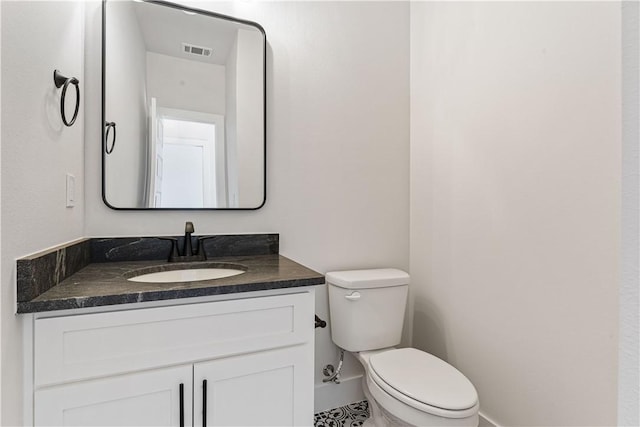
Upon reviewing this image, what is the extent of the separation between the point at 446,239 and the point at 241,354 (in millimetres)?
1191

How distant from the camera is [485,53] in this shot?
1523 mm

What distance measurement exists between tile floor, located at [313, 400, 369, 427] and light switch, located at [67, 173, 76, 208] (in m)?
1.41

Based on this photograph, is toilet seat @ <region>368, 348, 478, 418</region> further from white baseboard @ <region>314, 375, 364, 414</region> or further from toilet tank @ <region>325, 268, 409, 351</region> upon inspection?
white baseboard @ <region>314, 375, 364, 414</region>

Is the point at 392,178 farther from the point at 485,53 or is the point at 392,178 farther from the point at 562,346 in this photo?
the point at 562,346

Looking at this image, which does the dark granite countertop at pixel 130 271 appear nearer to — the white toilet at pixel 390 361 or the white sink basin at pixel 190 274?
the white sink basin at pixel 190 274

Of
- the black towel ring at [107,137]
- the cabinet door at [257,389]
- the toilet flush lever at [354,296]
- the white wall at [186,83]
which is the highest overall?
the white wall at [186,83]

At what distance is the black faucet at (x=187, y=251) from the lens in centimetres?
140

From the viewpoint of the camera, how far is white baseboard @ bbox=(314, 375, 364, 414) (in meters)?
1.72

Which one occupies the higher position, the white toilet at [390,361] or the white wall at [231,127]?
the white wall at [231,127]

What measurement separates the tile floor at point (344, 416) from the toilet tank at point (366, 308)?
38 cm

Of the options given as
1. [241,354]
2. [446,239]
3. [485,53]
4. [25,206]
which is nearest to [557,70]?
[485,53]

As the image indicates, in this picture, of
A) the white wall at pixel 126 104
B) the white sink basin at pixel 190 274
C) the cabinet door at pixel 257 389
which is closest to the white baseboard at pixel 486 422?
the cabinet door at pixel 257 389

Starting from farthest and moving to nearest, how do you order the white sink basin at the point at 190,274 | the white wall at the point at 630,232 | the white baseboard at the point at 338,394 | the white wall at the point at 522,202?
the white baseboard at the point at 338,394, the white sink basin at the point at 190,274, the white wall at the point at 522,202, the white wall at the point at 630,232

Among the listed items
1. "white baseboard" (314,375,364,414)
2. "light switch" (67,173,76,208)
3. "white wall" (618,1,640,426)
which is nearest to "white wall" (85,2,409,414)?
"white baseboard" (314,375,364,414)
